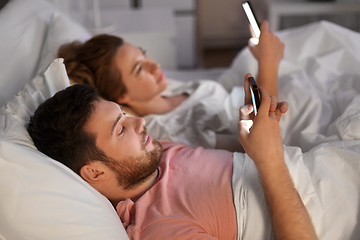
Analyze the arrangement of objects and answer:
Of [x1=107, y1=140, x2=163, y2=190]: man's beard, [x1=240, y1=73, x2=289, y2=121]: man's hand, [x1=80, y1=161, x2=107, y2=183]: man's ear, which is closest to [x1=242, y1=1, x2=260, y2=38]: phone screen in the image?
[x1=240, y1=73, x2=289, y2=121]: man's hand

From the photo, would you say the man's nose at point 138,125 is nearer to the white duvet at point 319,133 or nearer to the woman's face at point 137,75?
the white duvet at point 319,133

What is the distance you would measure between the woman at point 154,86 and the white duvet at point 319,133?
0.50 ft

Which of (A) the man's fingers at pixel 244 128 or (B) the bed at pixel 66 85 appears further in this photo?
(A) the man's fingers at pixel 244 128

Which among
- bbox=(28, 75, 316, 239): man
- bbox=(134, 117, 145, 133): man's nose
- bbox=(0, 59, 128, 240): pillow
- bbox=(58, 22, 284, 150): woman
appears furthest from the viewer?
bbox=(58, 22, 284, 150): woman

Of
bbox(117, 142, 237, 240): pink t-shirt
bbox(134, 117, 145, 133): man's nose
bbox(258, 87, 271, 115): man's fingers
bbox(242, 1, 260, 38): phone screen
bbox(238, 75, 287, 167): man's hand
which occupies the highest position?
bbox(242, 1, 260, 38): phone screen

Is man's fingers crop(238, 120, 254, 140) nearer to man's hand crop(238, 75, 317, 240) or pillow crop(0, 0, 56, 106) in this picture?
man's hand crop(238, 75, 317, 240)

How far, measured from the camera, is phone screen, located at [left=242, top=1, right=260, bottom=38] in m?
1.25

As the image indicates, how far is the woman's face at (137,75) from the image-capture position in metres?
1.42

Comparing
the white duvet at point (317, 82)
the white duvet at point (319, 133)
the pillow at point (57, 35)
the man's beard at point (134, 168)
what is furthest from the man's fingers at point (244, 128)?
the pillow at point (57, 35)

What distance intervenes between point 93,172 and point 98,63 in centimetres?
56

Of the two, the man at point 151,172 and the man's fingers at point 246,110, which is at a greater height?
the man's fingers at point 246,110

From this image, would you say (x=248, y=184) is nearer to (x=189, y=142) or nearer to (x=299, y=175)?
(x=299, y=175)

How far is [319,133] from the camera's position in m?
1.23

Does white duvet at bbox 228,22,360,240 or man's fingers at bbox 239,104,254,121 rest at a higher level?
man's fingers at bbox 239,104,254,121
